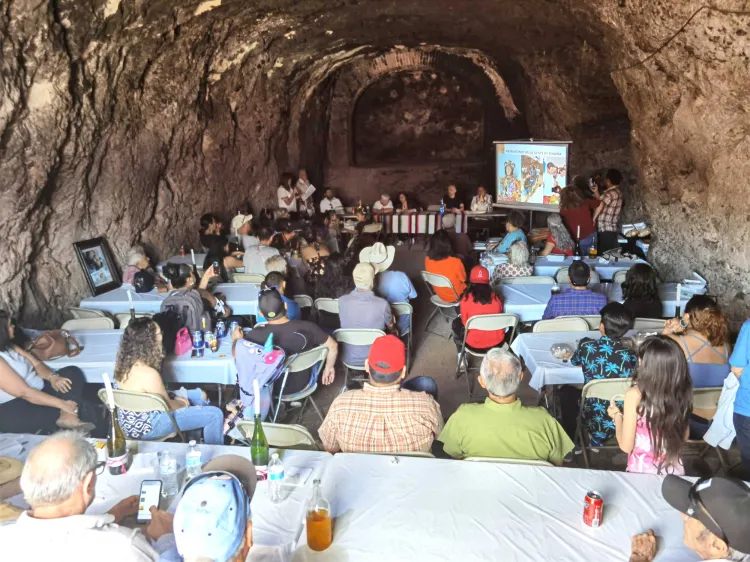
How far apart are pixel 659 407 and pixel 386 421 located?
1.33m

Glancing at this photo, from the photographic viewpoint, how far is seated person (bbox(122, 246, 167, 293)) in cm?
634

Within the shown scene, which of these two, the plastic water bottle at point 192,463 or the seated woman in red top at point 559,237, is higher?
the seated woman in red top at point 559,237

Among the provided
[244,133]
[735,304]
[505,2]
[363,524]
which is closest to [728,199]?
[735,304]

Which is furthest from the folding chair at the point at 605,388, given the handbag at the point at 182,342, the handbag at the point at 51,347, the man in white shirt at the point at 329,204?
the man in white shirt at the point at 329,204

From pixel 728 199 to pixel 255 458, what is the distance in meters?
6.00

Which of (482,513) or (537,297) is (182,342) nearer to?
(482,513)

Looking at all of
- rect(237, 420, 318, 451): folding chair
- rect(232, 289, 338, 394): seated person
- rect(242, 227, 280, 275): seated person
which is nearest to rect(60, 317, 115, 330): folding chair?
rect(232, 289, 338, 394): seated person

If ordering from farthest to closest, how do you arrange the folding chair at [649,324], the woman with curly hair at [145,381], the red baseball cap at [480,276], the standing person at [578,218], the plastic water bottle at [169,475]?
1. the standing person at [578,218]
2. the red baseball cap at [480,276]
3. the folding chair at [649,324]
4. the woman with curly hair at [145,381]
5. the plastic water bottle at [169,475]

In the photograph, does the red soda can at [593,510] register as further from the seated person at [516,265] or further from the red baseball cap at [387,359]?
the seated person at [516,265]

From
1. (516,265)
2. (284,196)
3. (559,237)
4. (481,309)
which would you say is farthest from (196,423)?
(284,196)

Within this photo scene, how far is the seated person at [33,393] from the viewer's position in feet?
13.3

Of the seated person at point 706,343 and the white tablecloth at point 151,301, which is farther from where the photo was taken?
the white tablecloth at point 151,301

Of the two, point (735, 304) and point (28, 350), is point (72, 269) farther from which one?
point (735, 304)

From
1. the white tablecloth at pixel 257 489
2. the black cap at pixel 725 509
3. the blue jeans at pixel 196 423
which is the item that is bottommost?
the blue jeans at pixel 196 423
